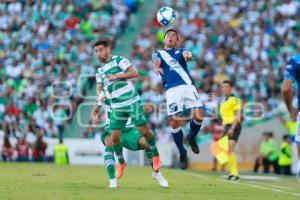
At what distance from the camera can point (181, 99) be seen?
16422mm

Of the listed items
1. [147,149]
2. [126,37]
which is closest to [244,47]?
[126,37]

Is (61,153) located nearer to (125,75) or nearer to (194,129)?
(194,129)

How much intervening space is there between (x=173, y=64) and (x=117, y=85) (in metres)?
1.19

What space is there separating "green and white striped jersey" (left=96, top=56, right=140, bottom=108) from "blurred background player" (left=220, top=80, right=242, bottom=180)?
549 centimetres

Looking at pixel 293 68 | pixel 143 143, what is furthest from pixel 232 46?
pixel 293 68

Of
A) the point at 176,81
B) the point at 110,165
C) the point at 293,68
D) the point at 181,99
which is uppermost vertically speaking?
the point at 176,81

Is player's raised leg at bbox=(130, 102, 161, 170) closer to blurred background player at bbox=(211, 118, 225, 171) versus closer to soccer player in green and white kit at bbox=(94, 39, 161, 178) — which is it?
soccer player in green and white kit at bbox=(94, 39, 161, 178)

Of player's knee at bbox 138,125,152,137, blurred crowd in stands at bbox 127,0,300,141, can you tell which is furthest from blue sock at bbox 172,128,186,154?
blurred crowd in stands at bbox 127,0,300,141

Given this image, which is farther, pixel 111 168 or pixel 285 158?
pixel 285 158

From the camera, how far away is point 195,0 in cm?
3538

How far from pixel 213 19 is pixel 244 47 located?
6.81ft

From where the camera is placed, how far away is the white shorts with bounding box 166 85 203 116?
1642 cm

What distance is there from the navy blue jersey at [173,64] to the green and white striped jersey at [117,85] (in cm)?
86

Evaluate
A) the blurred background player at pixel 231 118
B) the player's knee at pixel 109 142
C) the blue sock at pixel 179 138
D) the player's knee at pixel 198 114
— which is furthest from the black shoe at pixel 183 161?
the blurred background player at pixel 231 118
